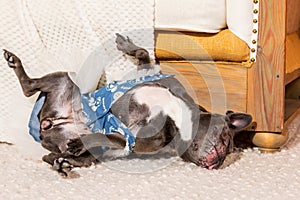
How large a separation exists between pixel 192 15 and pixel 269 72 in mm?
→ 268

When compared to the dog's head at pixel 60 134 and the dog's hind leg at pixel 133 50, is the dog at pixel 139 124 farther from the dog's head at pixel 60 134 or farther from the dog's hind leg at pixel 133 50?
the dog's hind leg at pixel 133 50

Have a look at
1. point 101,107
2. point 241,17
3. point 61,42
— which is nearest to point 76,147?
point 101,107

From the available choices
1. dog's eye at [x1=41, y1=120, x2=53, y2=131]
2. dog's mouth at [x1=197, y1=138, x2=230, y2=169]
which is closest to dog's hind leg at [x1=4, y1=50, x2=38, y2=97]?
dog's eye at [x1=41, y1=120, x2=53, y2=131]

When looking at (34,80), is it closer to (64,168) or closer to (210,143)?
(64,168)

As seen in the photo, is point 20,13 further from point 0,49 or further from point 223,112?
point 223,112

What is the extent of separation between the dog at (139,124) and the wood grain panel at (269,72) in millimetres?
82

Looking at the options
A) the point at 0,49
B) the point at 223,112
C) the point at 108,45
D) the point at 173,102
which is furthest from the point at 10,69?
the point at 223,112

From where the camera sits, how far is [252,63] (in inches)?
62.1

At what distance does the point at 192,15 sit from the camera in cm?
157

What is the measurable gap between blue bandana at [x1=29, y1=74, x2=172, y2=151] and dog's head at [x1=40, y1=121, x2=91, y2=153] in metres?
0.03

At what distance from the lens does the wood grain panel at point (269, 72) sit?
A: 1.54 m

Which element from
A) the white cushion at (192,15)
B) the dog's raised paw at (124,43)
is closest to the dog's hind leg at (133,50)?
the dog's raised paw at (124,43)

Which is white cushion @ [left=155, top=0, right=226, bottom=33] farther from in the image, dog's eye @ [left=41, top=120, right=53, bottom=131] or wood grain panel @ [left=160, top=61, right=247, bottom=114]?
dog's eye @ [left=41, top=120, right=53, bottom=131]

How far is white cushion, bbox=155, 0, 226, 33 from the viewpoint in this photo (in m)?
1.55
